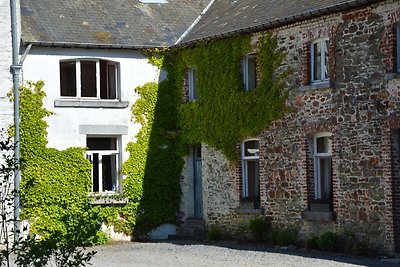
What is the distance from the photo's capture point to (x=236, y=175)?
23.3 metres

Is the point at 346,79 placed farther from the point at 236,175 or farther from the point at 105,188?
the point at 105,188

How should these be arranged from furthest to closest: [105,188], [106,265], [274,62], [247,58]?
[105,188]
[247,58]
[274,62]
[106,265]

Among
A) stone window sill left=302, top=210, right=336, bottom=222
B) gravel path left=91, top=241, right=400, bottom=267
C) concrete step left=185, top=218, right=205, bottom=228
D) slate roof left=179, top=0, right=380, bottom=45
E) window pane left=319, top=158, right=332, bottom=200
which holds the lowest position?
gravel path left=91, top=241, right=400, bottom=267

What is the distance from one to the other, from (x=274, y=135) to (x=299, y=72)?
1.84m

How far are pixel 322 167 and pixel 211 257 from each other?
3.50 metres

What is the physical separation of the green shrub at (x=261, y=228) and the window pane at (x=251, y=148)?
1.87 m

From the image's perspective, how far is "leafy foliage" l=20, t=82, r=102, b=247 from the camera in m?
23.7

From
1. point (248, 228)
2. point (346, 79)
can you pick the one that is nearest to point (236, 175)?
point (248, 228)

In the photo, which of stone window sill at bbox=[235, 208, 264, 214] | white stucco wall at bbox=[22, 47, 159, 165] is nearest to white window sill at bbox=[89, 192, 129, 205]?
white stucco wall at bbox=[22, 47, 159, 165]

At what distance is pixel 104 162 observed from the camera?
83.3 ft

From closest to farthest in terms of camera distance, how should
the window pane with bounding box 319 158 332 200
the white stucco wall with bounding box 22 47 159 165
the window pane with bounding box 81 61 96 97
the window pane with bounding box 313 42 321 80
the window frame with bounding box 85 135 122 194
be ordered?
the window pane with bounding box 319 158 332 200
the window pane with bounding box 313 42 321 80
the white stucco wall with bounding box 22 47 159 165
the window pane with bounding box 81 61 96 97
the window frame with bounding box 85 135 122 194

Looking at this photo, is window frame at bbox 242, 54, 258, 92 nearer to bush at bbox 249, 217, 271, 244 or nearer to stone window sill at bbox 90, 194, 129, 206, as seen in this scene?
bush at bbox 249, 217, 271, 244

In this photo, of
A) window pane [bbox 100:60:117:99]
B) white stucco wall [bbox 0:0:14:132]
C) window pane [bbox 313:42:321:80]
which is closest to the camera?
window pane [bbox 313:42:321:80]

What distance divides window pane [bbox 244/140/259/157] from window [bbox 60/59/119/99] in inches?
184
